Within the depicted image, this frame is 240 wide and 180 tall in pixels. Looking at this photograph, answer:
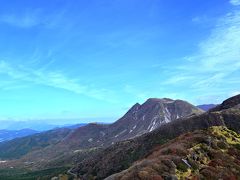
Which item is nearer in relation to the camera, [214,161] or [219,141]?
[214,161]

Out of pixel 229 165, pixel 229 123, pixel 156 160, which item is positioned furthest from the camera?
pixel 229 123

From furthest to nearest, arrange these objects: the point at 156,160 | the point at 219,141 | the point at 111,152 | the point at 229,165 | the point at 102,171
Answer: the point at 111,152
the point at 102,171
the point at 219,141
the point at 229,165
the point at 156,160

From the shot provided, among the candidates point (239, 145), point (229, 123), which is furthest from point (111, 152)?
point (239, 145)

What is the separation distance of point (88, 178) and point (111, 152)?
75.9ft

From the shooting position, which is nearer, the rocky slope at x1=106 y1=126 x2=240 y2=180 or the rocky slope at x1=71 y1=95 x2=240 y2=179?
the rocky slope at x1=106 y1=126 x2=240 y2=180

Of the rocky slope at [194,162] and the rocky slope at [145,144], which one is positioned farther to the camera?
the rocky slope at [145,144]

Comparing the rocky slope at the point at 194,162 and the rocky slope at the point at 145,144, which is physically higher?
the rocky slope at the point at 145,144

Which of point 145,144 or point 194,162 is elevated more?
point 145,144

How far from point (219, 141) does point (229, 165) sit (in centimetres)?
923

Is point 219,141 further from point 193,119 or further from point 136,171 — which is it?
point 193,119

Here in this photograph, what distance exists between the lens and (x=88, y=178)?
14112cm

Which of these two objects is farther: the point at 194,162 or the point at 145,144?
the point at 145,144

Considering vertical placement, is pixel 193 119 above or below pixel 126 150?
above

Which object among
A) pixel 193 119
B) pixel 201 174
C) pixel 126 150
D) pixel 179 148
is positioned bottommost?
pixel 201 174
